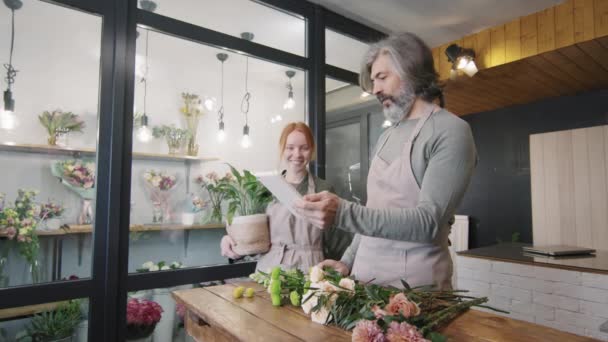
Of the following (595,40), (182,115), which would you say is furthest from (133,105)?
(595,40)

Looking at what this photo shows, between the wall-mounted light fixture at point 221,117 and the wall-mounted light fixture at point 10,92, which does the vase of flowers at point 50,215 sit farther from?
the wall-mounted light fixture at point 221,117

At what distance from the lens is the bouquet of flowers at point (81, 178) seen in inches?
76.4

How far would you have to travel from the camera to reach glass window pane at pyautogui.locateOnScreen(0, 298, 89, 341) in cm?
179

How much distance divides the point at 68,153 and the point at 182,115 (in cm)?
68

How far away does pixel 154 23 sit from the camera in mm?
2201

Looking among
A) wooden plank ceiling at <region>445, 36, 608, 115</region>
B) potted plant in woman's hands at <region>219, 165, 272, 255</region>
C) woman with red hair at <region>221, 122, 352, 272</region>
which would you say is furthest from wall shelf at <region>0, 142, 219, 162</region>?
wooden plank ceiling at <region>445, 36, 608, 115</region>

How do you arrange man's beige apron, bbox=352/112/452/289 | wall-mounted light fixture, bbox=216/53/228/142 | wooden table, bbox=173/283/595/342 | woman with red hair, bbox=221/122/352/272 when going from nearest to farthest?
1. wooden table, bbox=173/283/595/342
2. man's beige apron, bbox=352/112/452/289
3. woman with red hair, bbox=221/122/352/272
4. wall-mounted light fixture, bbox=216/53/228/142

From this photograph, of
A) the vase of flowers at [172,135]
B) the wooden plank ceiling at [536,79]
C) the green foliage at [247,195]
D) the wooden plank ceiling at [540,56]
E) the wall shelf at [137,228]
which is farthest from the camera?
the wooden plank ceiling at [536,79]

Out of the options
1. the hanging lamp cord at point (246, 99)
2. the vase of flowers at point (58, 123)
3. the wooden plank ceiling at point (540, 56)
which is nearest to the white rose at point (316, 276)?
the vase of flowers at point (58, 123)

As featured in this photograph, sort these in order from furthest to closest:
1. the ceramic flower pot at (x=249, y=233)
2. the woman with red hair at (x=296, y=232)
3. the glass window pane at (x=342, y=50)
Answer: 1. the glass window pane at (x=342, y=50)
2. the woman with red hair at (x=296, y=232)
3. the ceramic flower pot at (x=249, y=233)

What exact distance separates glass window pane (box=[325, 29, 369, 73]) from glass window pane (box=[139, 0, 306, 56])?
0.92 feet

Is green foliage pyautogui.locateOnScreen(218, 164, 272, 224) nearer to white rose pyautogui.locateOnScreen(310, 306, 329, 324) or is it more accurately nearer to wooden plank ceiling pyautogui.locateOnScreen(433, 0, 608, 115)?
white rose pyautogui.locateOnScreen(310, 306, 329, 324)

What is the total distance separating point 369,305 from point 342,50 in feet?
9.10

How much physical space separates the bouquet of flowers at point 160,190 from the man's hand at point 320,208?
4.94 ft
